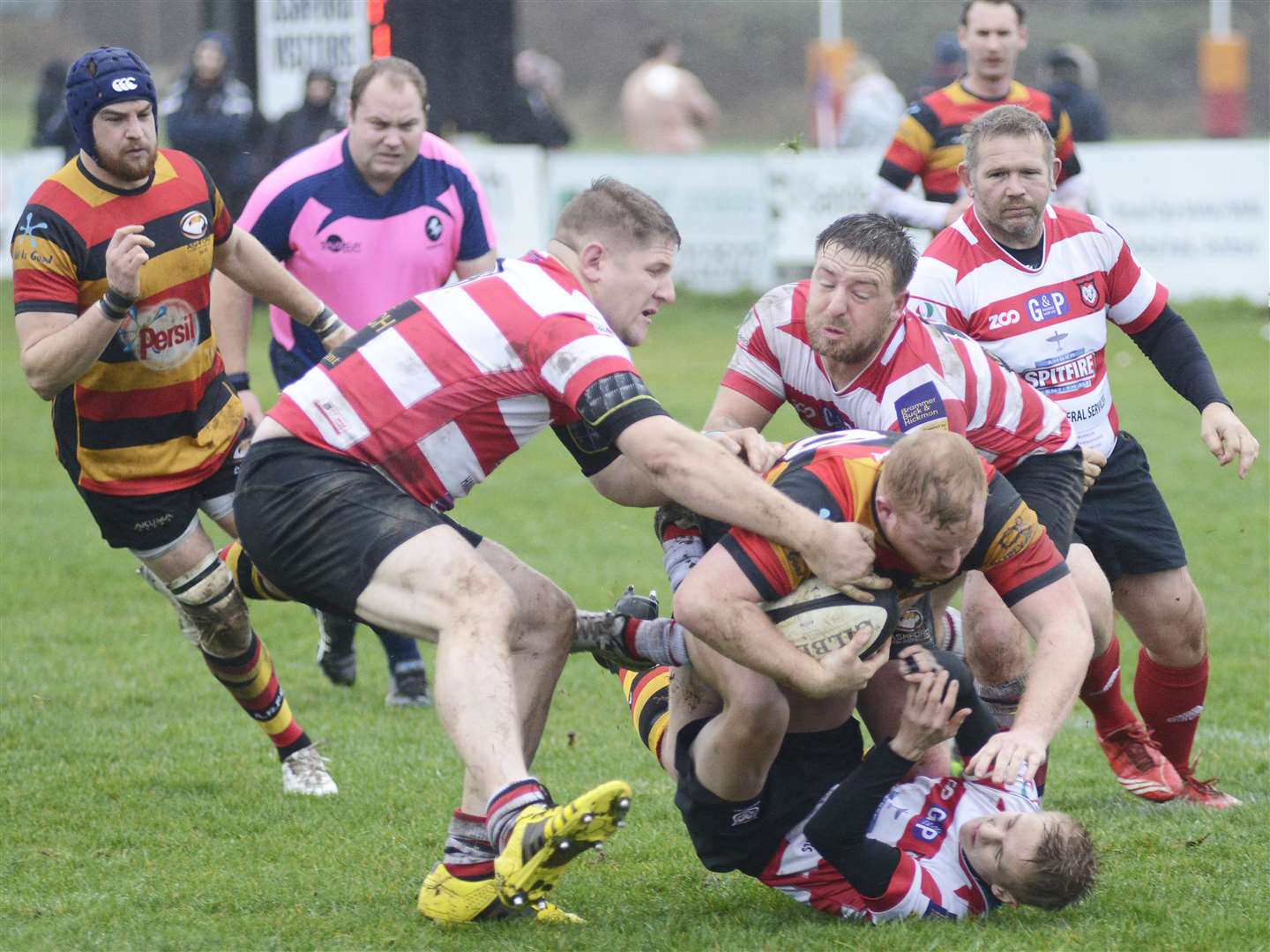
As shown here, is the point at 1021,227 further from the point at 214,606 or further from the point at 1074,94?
the point at 1074,94

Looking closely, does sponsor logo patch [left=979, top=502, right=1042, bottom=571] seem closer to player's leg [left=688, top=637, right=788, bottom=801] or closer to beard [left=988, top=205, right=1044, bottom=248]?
player's leg [left=688, top=637, right=788, bottom=801]

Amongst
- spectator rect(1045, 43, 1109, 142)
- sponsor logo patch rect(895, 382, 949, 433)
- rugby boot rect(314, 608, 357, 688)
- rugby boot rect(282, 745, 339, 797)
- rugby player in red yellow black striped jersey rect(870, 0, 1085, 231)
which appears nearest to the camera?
sponsor logo patch rect(895, 382, 949, 433)

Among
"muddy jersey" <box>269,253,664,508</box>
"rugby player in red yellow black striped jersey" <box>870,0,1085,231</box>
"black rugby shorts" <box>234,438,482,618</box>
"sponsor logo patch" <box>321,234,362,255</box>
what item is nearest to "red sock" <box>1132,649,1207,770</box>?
"muddy jersey" <box>269,253,664,508</box>

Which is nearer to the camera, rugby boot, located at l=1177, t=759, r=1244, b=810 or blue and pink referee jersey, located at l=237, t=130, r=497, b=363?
rugby boot, located at l=1177, t=759, r=1244, b=810

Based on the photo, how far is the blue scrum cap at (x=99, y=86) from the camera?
5.30 meters

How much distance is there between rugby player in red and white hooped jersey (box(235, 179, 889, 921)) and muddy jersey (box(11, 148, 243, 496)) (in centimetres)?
118

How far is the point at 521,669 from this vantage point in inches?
183

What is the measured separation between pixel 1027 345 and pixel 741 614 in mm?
1769

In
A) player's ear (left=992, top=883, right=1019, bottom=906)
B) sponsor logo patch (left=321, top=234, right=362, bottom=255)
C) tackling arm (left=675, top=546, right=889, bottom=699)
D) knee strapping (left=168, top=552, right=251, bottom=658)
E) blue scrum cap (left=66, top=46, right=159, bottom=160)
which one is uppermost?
blue scrum cap (left=66, top=46, right=159, bottom=160)

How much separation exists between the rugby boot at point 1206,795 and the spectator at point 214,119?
42.4 ft

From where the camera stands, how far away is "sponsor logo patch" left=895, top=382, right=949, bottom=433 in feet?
16.0

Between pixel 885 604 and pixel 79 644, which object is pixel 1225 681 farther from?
pixel 79 644

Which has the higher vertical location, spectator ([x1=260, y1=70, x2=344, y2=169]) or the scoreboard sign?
the scoreboard sign

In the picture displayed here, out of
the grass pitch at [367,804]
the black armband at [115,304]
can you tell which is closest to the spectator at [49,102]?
the grass pitch at [367,804]
